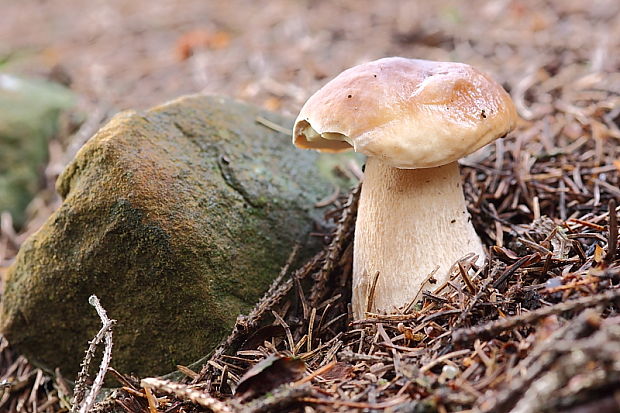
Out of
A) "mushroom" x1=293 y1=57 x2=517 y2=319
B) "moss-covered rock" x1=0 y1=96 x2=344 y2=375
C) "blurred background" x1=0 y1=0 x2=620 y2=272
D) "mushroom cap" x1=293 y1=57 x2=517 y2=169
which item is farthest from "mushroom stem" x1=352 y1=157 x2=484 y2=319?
"blurred background" x1=0 y1=0 x2=620 y2=272

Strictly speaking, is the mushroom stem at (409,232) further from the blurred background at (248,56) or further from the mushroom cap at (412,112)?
the blurred background at (248,56)

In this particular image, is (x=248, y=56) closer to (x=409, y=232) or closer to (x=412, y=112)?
(x=409, y=232)

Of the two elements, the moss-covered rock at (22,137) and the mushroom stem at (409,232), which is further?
the moss-covered rock at (22,137)

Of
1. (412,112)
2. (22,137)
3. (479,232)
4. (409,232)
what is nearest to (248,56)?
(22,137)

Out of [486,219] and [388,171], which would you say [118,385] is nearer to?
[388,171]

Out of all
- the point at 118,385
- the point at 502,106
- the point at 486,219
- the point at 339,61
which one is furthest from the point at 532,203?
the point at 339,61

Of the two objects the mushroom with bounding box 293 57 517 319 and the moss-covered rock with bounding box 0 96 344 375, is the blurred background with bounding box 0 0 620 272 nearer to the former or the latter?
the moss-covered rock with bounding box 0 96 344 375

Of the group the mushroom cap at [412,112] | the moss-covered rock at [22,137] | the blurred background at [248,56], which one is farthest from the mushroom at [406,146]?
the moss-covered rock at [22,137]
